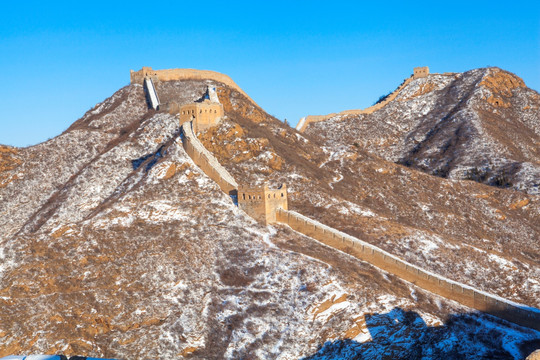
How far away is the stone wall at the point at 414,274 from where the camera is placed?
4322 cm

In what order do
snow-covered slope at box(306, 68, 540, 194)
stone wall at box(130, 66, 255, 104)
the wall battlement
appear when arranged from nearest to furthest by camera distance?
the wall battlement
stone wall at box(130, 66, 255, 104)
snow-covered slope at box(306, 68, 540, 194)

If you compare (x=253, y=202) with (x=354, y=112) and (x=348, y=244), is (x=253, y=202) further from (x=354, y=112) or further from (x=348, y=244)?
(x=354, y=112)

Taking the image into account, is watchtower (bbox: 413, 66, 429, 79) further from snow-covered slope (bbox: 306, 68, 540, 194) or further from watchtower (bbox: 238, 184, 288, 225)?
watchtower (bbox: 238, 184, 288, 225)

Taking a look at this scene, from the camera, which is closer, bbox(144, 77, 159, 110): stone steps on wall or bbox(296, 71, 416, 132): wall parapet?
bbox(144, 77, 159, 110): stone steps on wall

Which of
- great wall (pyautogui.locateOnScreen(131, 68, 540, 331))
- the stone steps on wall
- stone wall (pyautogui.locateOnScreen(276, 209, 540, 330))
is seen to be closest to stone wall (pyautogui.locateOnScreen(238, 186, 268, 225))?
great wall (pyautogui.locateOnScreen(131, 68, 540, 331))

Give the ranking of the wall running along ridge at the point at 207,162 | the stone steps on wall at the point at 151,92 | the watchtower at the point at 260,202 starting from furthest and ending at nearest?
the stone steps on wall at the point at 151,92, the wall running along ridge at the point at 207,162, the watchtower at the point at 260,202

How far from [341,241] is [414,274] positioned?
5841mm

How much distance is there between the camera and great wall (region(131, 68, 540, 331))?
43.7 m

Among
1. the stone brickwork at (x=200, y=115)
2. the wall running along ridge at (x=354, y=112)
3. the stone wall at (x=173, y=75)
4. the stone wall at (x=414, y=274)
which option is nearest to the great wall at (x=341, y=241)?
the stone wall at (x=414, y=274)

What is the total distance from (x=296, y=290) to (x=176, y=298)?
24.9 feet

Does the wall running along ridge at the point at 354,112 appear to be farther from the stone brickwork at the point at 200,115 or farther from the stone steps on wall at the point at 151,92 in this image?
the stone brickwork at the point at 200,115

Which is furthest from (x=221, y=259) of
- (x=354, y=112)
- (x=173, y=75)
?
(x=354, y=112)

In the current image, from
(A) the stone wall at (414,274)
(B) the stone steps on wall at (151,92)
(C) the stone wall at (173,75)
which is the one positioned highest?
(C) the stone wall at (173,75)

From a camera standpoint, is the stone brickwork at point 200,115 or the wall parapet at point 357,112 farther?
the wall parapet at point 357,112
